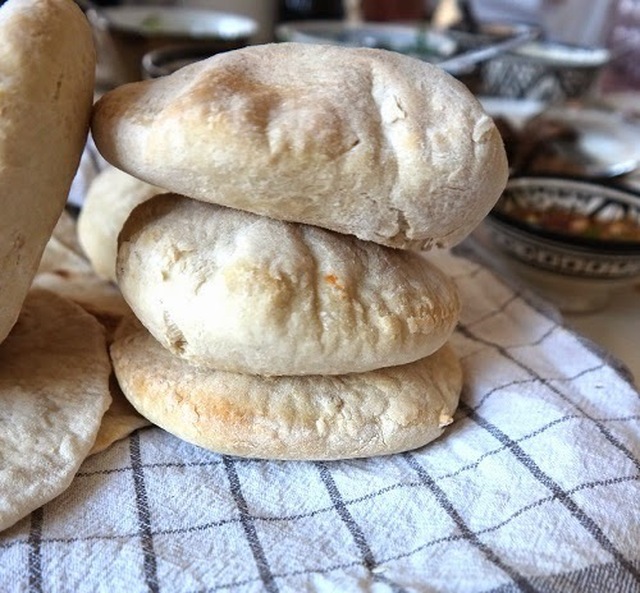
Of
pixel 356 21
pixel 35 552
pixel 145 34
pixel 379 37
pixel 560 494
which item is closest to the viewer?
pixel 35 552

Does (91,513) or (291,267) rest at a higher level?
(291,267)

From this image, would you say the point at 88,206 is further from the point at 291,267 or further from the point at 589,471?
the point at 589,471

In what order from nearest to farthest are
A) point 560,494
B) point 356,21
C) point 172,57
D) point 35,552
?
point 35,552, point 560,494, point 172,57, point 356,21

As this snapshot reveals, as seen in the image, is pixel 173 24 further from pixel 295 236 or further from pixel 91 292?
pixel 295 236

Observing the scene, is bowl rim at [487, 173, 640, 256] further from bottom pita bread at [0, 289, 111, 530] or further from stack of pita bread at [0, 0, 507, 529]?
bottom pita bread at [0, 289, 111, 530]

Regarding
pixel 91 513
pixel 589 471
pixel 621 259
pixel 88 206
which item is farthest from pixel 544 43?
pixel 91 513

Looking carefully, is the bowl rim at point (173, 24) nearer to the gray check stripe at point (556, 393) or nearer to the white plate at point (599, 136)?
the white plate at point (599, 136)

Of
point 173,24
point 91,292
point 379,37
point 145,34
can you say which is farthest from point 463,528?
point 379,37
